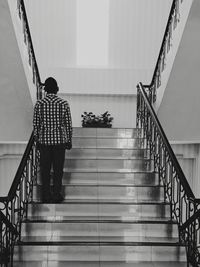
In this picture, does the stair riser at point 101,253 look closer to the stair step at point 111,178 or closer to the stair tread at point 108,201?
the stair tread at point 108,201

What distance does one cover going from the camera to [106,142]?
10039 millimetres

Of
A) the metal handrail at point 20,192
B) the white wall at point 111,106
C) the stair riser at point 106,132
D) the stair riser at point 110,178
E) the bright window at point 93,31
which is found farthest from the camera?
the bright window at point 93,31

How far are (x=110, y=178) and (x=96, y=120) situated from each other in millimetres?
5153

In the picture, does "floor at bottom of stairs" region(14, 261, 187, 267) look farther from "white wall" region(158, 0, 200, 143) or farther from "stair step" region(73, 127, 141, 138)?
"stair step" region(73, 127, 141, 138)

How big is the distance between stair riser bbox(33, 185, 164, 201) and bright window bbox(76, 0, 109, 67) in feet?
22.5

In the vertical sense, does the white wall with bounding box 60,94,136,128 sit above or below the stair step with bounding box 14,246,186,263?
above

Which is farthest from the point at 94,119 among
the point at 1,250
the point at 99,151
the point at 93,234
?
the point at 1,250

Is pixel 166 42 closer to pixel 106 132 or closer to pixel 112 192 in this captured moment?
pixel 106 132

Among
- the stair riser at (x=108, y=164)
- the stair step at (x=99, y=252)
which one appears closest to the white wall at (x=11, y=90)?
the stair riser at (x=108, y=164)

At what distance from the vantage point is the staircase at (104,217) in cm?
646

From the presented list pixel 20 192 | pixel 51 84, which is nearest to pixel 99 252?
pixel 20 192

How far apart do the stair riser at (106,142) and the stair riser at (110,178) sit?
4.74ft

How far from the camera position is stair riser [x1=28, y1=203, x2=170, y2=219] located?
24.4 ft

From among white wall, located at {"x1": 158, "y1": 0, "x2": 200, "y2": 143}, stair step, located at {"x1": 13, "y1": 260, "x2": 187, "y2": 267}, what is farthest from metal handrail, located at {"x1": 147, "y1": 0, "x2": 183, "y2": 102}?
stair step, located at {"x1": 13, "y1": 260, "x2": 187, "y2": 267}
